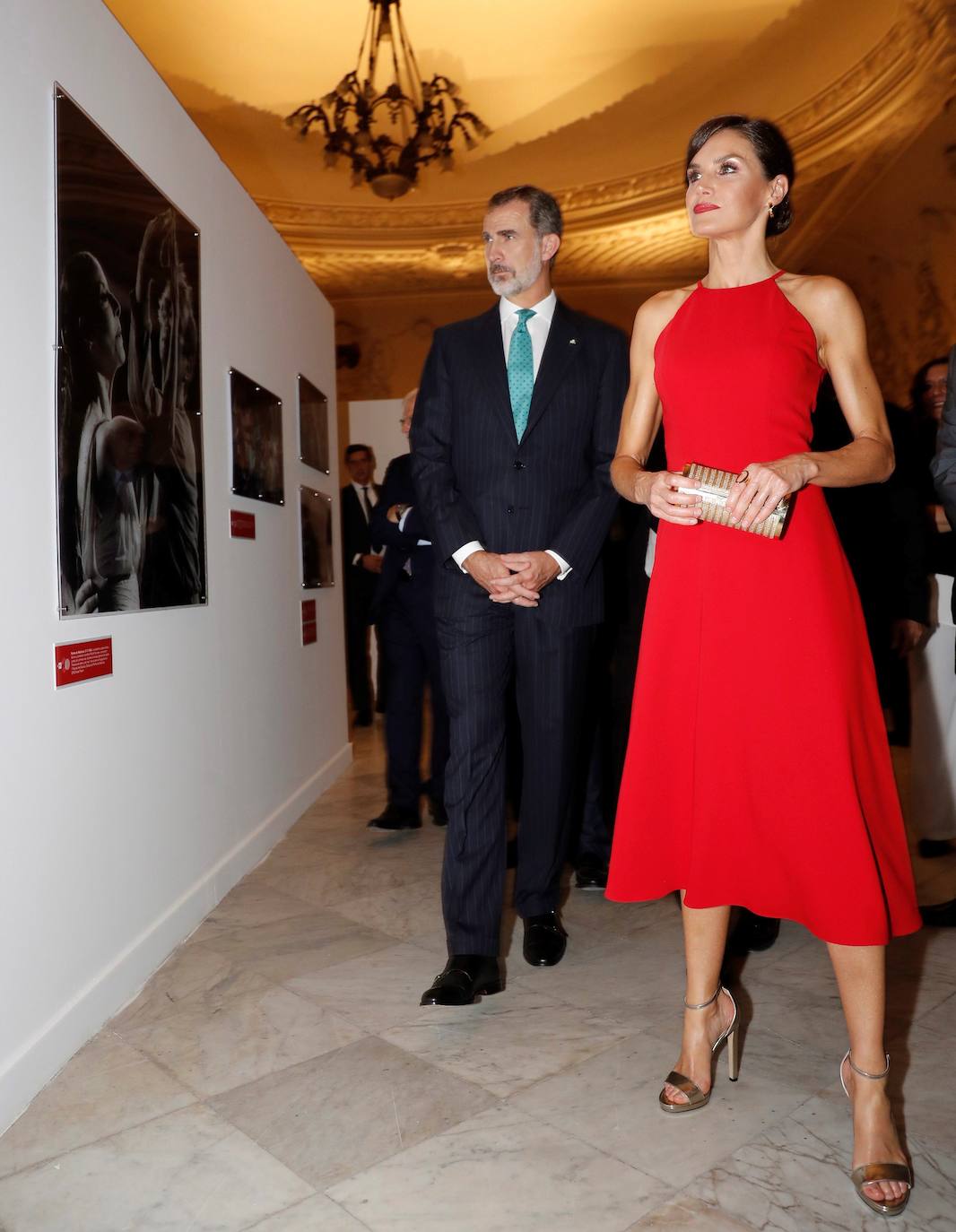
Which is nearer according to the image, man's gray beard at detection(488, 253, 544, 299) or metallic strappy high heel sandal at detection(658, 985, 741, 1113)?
metallic strappy high heel sandal at detection(658, 985, 741, 1113)

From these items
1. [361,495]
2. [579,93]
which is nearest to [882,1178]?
[361,495]

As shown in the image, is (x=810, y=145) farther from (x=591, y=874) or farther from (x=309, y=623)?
(x=591, y=874)

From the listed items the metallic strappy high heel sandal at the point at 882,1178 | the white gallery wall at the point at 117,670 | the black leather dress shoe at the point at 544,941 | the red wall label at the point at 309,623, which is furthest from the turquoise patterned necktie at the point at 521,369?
the red wall label at the point at 309,623

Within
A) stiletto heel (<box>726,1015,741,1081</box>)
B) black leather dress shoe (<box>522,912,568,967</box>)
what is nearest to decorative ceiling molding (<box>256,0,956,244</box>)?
black leather dress shoe (<box>522,912,568,967</box>)

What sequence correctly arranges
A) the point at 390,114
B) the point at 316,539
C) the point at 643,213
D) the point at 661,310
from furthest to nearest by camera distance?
1. the point at 643,213
2. the point at 390,114
3. the point at 316,539
4. the point at 661,310

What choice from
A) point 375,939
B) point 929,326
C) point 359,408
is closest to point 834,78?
point 929,326

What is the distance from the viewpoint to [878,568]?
3.77 metres

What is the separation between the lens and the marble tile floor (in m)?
1.77

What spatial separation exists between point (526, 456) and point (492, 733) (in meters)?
0.74

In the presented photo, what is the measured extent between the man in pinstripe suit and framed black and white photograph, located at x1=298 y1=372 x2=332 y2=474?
7.75 feet

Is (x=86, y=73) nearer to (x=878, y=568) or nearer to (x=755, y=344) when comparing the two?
(x=755, y=344)

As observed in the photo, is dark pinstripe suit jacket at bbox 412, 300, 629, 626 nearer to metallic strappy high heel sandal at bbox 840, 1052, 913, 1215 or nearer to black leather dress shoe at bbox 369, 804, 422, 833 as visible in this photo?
metallic strappy high heel sandal at bbox 840, 1052, 913, 1215

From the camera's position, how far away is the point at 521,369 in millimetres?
Result: 2842

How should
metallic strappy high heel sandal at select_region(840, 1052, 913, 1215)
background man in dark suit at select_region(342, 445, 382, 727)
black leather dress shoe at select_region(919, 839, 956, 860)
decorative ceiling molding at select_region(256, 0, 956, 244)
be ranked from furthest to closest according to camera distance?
background man in dark suit at select_region(342, 445, 382, 727) < decorative ceiling molding at select_region(256, 0, 956, 244) < black leather dress shoe at select_region(919, 839, 956, 860) < metallic strappy high heel sandal at select_region(840, 1052, 913, 1215)
